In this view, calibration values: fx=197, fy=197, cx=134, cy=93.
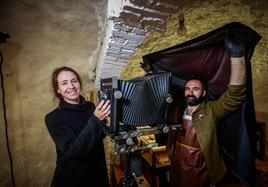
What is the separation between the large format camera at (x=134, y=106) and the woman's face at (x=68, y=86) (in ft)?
0.78

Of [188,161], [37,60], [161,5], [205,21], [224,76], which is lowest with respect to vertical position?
[188,161]

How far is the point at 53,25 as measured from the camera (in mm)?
1975

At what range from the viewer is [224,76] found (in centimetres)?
190

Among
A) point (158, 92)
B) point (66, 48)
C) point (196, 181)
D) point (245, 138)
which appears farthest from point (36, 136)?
point (245, 138)

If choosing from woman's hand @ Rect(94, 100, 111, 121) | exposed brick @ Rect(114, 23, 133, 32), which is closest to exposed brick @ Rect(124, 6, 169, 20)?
exposed brick @ Rect(114, 23, 133, 32)

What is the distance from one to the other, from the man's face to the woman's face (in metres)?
1.05

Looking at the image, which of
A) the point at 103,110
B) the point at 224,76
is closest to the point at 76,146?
the point at 103,110

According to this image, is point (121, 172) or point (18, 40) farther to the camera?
point (121, 172)

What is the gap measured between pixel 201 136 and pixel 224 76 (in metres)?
0.63

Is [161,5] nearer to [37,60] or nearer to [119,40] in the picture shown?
[119,40]

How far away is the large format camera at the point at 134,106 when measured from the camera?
1.33 metres

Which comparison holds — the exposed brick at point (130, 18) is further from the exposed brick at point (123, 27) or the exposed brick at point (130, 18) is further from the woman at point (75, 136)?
the woman at point (75, 136)

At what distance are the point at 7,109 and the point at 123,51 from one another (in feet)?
4.48

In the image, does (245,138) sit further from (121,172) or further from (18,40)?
(18,40)
